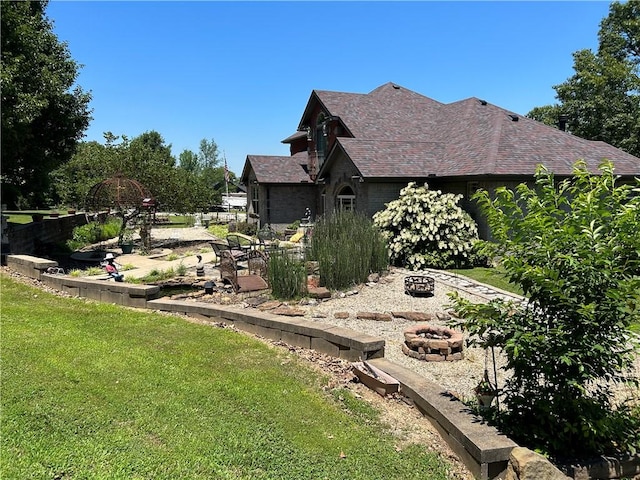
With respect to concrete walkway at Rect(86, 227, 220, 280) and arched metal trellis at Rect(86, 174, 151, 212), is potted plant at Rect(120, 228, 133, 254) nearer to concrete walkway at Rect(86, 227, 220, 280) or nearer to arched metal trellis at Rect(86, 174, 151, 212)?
concrete walkway at Rect(86, 227, 220, 280)

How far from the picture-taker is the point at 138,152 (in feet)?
111

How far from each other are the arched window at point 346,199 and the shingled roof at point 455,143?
1.40 m

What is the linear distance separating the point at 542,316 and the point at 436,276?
8.51m

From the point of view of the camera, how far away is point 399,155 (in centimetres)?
1736

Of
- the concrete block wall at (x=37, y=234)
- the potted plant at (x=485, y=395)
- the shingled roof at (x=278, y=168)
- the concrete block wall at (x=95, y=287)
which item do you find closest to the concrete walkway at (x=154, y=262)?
the concrete block wall at (x=37, y=234)

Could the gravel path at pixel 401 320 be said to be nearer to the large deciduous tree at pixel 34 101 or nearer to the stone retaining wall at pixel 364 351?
the stone retaining wall at pixel 364 351

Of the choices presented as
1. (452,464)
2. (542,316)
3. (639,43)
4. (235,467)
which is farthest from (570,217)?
(639,43)

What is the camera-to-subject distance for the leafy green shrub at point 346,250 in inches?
400

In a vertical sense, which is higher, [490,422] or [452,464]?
[490,422]

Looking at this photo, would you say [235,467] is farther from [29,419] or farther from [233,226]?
[233,226]

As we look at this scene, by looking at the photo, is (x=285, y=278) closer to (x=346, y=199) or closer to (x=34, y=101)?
(x=34, y=101)

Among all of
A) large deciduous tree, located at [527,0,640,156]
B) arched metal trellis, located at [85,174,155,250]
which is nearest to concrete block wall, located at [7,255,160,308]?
arched metal trellis, located at [85,174,155,250]

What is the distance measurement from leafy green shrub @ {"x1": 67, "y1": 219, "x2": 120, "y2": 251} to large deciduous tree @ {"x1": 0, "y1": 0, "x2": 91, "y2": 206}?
2544 millimetres

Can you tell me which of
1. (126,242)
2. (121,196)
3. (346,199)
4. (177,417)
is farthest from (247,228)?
(177,417)
